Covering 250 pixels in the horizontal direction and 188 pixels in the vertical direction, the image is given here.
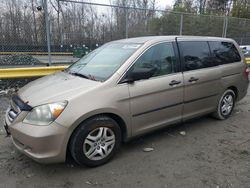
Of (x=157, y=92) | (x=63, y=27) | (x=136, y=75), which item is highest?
(x=63, y=27)

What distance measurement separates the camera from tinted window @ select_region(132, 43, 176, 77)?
3.58 m

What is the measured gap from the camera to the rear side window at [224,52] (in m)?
4.60

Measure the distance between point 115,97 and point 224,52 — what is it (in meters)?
2.83

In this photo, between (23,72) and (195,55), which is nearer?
(195,55)

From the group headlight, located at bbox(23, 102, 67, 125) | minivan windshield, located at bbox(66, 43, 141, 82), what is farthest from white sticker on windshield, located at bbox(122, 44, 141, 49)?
headlight, located at bbox(23, 102, 67, 125)

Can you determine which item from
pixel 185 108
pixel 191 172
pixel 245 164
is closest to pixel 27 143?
pixel 191 172

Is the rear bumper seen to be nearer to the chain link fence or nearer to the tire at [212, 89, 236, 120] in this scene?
the tire at [212, 89, 236, 120]

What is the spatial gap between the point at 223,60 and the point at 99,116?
2970mm

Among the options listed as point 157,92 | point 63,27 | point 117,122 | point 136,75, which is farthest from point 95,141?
point 63,27

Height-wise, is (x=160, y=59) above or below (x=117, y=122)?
above

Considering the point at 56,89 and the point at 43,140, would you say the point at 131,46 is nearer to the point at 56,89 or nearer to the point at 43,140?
the point at 56,89

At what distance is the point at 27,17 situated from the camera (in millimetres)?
6867

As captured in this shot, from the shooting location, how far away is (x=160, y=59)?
378 cm

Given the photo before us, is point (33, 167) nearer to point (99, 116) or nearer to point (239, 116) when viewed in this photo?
point (99, 116)
